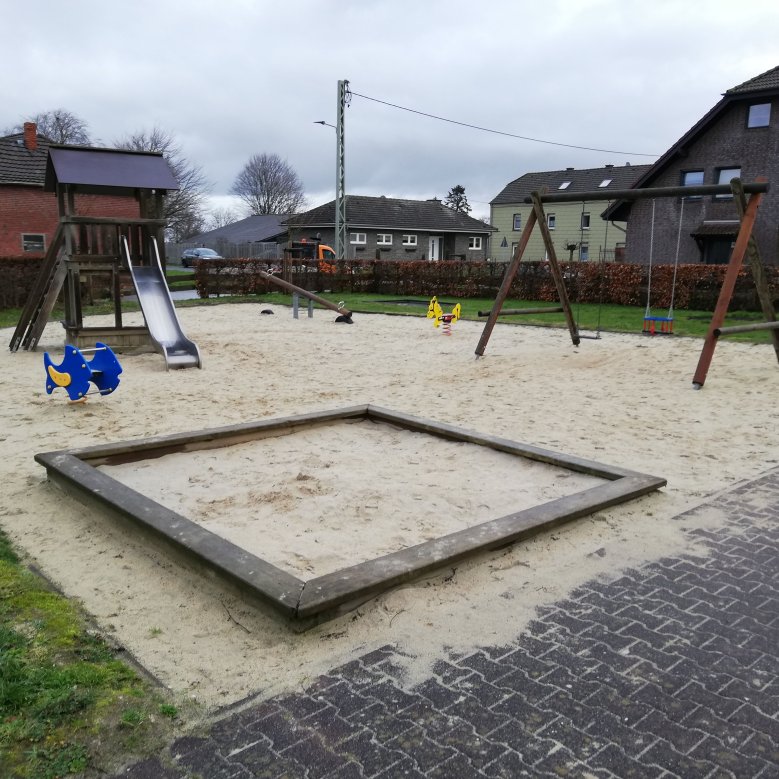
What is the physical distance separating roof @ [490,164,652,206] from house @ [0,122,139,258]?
28615mm

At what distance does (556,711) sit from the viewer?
7.50ft

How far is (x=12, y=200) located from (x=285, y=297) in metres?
13.1

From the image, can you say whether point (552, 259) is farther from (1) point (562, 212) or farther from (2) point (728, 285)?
(1) point (562, 212)

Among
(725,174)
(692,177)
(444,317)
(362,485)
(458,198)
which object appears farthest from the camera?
(458,198)

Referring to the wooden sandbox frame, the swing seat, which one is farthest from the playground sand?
the swing seat

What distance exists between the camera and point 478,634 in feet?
9.12

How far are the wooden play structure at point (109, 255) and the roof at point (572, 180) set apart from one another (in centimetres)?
3793

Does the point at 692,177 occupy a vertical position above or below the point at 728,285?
above

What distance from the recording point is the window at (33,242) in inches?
1112

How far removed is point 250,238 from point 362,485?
53.9 metres

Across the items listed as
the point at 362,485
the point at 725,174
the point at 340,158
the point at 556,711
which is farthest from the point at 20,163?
the point at 556,711

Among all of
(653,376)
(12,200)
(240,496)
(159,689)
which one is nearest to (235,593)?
(159,689)

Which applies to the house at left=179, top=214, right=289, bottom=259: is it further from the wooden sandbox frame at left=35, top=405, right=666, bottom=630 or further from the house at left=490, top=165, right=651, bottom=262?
the wooden sandbox frame at left=35, top=405, right=666, bottom=630

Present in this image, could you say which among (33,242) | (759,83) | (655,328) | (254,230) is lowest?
(655,328)
